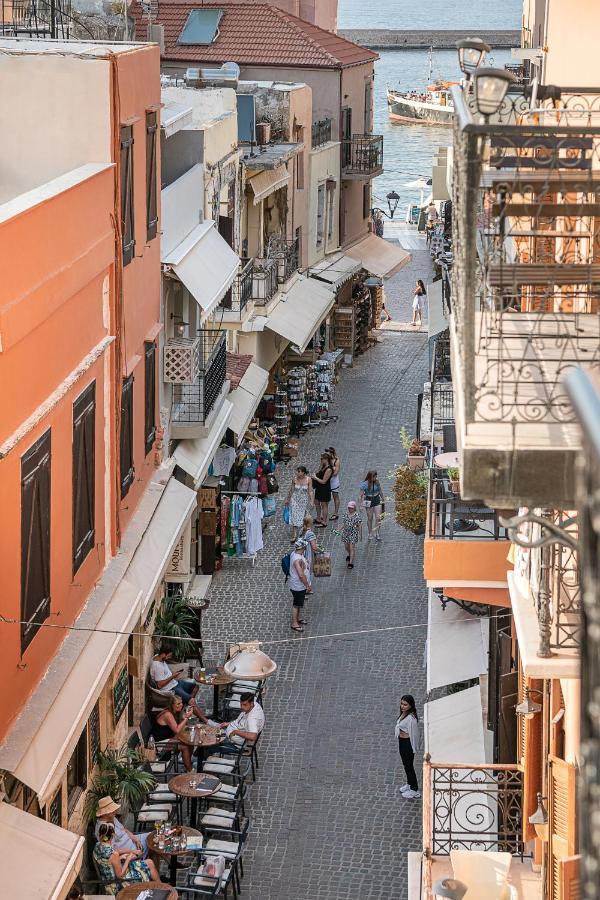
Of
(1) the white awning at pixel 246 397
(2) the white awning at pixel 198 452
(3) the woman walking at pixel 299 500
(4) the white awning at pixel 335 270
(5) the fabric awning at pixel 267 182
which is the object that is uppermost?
(5) the fabric awning at pixel 267 182

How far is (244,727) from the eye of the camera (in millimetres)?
17797

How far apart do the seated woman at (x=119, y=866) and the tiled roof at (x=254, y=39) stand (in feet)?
97.4

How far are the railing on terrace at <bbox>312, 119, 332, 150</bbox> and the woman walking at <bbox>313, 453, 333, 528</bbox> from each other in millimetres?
14808

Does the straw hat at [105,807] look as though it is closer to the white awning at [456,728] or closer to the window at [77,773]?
the window at [77,773]

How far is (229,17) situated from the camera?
43.3 metres

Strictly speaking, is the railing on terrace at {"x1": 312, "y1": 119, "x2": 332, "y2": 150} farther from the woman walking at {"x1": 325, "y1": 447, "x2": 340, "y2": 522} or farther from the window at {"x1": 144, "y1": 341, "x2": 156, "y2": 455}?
the window at {"x1": 144, "y1": 341, "x2": 156, "y2": 455}

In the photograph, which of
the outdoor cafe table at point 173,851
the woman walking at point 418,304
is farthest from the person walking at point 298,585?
the woman walking at point 418,304

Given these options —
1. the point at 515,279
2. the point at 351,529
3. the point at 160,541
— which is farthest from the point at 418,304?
the point at 515,279

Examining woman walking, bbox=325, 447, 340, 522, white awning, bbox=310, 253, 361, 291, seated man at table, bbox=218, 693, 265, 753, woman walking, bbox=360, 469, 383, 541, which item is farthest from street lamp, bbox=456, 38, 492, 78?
white awning, bbox=310, 253, 361, 291

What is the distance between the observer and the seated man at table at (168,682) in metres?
19.0

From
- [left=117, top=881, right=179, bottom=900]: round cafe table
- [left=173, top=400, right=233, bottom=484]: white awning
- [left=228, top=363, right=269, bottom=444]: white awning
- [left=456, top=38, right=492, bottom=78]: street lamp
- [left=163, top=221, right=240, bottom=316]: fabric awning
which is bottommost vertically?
[left=117, top=881, right=179, bottom=900]: round cafe table

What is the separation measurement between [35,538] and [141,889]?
3479mm

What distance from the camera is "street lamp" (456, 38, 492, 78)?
966cm

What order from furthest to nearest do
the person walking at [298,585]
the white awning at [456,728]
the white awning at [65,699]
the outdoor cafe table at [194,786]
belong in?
the person walking at [298,585] → the outdoor cafe table at [194,786] → the white awning at [456,728] → the white awning at [65,699]
